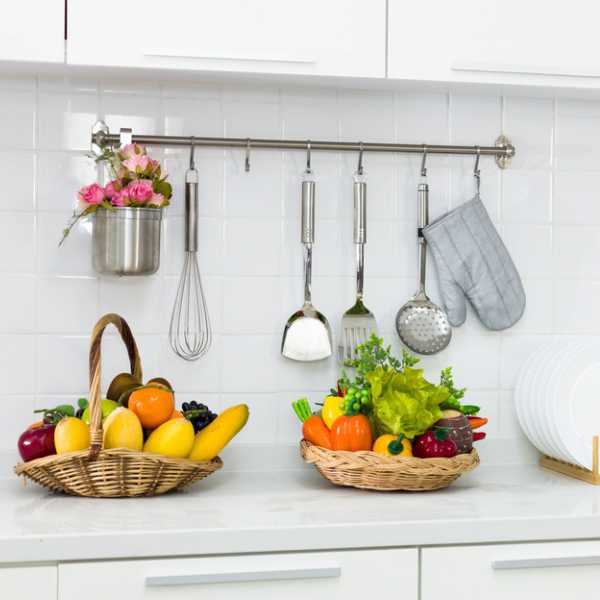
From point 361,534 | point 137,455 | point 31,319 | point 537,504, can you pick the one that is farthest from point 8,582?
point 537,504

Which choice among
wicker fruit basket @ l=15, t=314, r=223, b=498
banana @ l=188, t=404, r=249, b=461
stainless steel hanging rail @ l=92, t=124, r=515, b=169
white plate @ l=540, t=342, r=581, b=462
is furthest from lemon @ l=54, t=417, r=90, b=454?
white plate @ l=540, t=342, r=581, b=462

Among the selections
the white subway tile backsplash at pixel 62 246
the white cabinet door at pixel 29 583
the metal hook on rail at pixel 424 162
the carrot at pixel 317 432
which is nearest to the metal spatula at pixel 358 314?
the metal hook on rail at pixel 424 162

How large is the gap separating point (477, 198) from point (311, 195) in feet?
1.24

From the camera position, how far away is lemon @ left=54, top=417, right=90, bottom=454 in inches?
70.6

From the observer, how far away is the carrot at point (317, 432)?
6.35 feet

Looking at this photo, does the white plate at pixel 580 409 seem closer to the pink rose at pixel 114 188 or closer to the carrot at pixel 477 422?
the carrot at pixel 477 422

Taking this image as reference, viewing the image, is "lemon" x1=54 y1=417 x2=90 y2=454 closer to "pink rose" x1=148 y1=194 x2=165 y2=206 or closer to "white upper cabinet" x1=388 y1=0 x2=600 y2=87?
"pink rose" x1=148 y1=194 x2=165 y2=206

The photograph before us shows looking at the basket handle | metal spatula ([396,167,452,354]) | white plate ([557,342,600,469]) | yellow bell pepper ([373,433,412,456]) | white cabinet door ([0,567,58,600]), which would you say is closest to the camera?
white cabinet door ([0,567,58,600])

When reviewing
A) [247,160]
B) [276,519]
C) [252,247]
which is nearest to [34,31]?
[247,160]

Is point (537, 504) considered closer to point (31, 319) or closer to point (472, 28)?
point (472, 28)

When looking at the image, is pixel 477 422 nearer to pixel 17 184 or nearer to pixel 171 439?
pixel 171 439

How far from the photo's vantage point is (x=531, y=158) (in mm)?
2303

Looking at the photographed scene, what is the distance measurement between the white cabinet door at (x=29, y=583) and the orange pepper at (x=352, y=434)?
589 millimetres

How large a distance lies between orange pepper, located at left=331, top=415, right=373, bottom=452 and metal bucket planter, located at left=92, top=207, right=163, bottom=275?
0.49m
